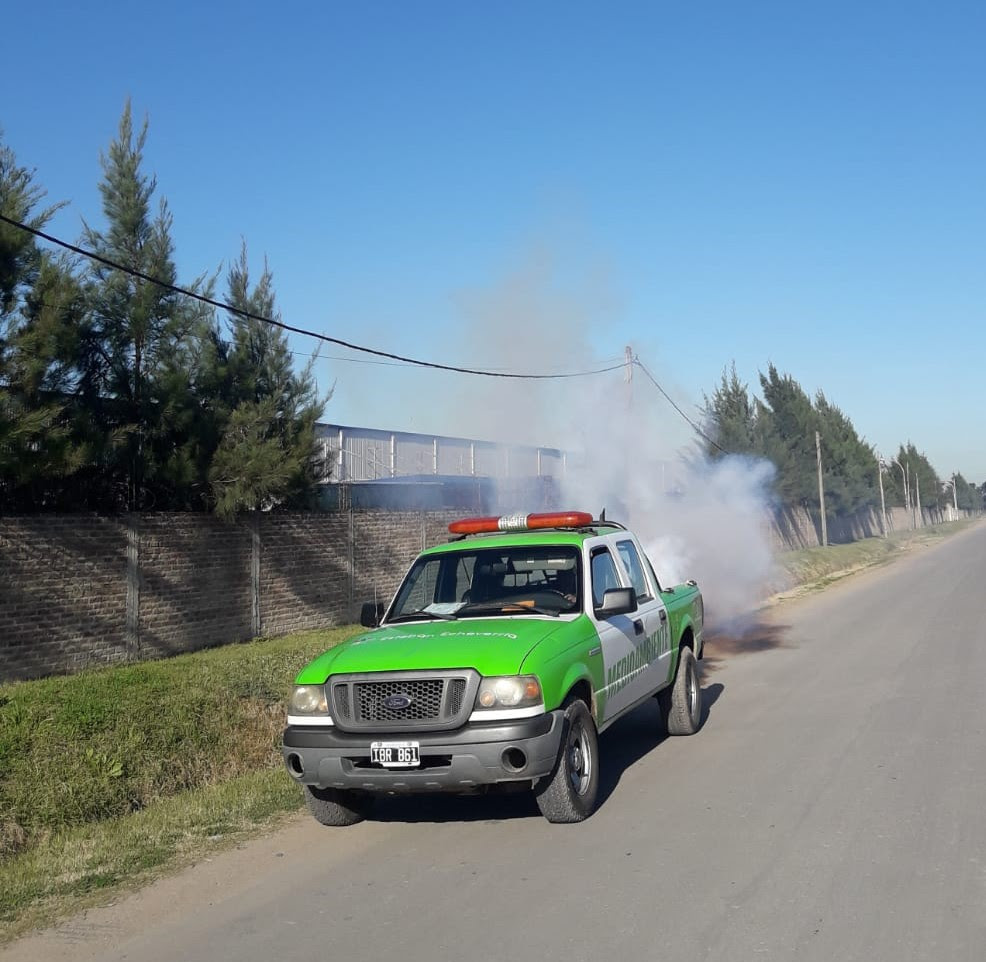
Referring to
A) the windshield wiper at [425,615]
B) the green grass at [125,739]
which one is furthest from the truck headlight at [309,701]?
the green grass at [125,739]

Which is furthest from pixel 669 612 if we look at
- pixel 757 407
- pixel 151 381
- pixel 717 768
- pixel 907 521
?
pixel 907 521

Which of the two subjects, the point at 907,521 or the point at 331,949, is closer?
the point at 331,949

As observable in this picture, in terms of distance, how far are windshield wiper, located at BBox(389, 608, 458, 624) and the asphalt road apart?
1267 millimetres

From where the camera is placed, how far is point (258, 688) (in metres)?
8.98

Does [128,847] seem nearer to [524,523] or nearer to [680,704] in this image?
[524,523]

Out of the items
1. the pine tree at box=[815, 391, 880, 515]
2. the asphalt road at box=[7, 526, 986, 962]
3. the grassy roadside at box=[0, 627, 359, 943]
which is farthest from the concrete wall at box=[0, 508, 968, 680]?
the pine tree at box=[815, 391, 880, 515]

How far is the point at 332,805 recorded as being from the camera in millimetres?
6344

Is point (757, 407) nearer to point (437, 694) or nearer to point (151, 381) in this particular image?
point (151, 381)

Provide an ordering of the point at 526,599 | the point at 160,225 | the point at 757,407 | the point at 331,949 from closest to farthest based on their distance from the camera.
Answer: the point at 331,949 < the point at 526,599 < the point at 160,225 < the point at 757,407

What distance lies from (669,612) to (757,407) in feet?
111

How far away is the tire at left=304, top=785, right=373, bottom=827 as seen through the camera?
632cm

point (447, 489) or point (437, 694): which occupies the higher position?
point (447, 489)

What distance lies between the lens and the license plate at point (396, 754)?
18.8 feet

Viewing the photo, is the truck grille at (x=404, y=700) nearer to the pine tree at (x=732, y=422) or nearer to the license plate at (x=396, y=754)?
the license plate at (x=396, y=754)
